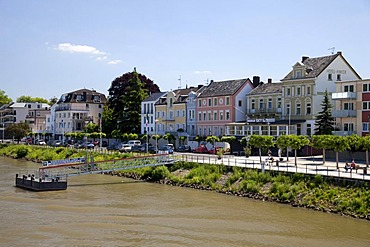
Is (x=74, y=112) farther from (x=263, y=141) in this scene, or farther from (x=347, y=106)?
(x=263, y=141)

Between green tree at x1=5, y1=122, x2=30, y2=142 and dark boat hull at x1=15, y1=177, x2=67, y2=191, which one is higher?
green tree at x1=5, y1=122, x2=30, y2=142

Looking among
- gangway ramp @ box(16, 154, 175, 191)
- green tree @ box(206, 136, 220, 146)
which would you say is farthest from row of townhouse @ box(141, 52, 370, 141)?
gangway ramp @ box(16, 154, 175, 191)

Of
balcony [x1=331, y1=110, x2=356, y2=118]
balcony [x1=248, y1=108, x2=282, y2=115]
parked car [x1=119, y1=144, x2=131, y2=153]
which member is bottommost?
parked car [x1=119, y1=144, x2=131, y2=153]

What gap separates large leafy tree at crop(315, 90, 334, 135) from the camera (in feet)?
176

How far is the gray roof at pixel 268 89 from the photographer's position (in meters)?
64.3

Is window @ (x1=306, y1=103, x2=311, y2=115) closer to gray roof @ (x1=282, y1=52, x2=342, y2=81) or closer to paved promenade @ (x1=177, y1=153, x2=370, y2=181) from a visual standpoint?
gray roof @ (x1=282, y1=52, x2=342, y2=81)

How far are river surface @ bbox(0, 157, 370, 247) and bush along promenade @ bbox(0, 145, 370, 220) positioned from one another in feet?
3.04

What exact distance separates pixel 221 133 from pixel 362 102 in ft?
70.9

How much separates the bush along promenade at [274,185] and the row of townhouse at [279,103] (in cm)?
1050

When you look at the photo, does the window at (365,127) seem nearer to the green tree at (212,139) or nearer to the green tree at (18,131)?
the green tree at (212,139)

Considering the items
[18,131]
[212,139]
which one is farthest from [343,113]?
[18,131]

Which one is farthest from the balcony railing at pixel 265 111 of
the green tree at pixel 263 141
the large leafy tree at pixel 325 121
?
the green tree at pixel 263 141

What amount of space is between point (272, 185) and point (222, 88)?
35875 millimetres

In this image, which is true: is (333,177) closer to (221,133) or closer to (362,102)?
(362,102)
